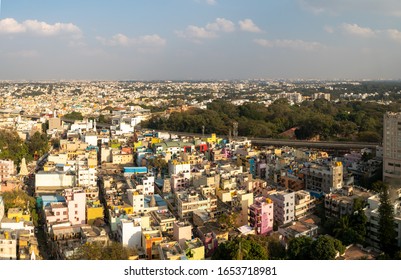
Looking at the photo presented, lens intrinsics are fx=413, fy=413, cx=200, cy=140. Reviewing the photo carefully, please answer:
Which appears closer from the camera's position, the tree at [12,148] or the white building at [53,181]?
Answer: the white building at [53,181]

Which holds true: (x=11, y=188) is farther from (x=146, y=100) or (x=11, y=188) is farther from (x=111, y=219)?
(x=146, y=100)

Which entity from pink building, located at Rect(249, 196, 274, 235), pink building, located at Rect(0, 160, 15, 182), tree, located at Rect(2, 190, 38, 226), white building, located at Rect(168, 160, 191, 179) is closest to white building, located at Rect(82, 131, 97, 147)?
pink building, located at Rect(0, 160, 15, 182)

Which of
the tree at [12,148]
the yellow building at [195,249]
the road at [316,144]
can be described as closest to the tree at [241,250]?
the yellow building at [195,249]

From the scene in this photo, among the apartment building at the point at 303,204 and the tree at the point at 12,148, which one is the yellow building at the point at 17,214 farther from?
the tree at the point at 12,148

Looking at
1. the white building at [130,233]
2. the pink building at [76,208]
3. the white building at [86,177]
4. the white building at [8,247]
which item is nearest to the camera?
the white building at [8,247]

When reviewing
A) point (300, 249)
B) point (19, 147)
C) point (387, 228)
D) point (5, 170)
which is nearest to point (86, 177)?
point (5, 170)
